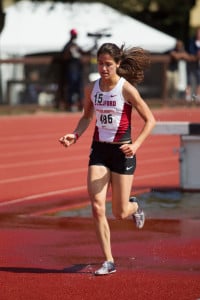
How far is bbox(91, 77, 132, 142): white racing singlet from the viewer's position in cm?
890

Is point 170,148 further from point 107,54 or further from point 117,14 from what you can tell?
point 117,14

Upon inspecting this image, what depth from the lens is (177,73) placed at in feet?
106

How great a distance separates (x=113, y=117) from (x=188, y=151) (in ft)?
16.9

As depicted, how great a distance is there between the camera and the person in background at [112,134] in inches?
344

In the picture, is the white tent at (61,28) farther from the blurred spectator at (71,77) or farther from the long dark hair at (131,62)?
the long dark hair at (131,62)

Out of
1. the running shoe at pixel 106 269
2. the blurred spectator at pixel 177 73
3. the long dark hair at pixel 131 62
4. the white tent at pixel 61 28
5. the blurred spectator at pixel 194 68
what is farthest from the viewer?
the white tent at pixel 61 28

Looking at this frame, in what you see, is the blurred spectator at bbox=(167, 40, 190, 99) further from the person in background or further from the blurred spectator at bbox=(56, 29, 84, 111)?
the person in background

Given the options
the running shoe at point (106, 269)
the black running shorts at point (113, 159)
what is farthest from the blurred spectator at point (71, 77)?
the running shoe at point (106, 269)

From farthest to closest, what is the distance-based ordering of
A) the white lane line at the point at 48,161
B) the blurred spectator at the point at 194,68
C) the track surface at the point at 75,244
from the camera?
the blurred spectator at the point at 194,68
the white lane line at the point at 48,161
the track surface at the point at 75,244

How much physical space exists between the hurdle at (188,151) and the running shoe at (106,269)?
5.25 meters

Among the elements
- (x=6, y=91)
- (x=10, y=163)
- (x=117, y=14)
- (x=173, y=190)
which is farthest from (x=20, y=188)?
(x=117, y=14)

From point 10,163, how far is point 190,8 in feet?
82.9

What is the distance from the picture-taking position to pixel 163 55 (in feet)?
112

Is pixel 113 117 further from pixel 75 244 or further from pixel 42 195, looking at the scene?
pixel 42 195
